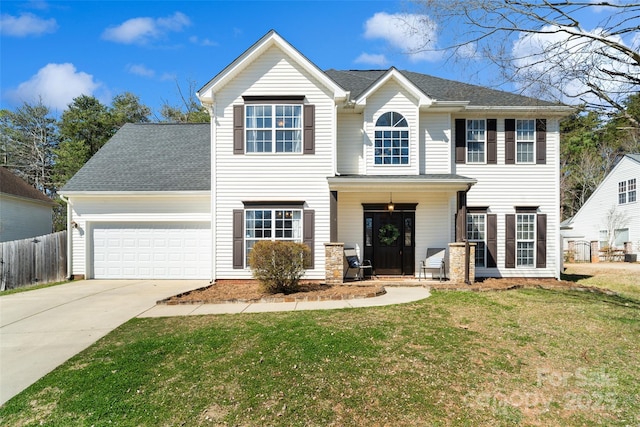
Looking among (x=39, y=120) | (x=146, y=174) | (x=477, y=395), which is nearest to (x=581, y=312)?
(x=477, y=395)

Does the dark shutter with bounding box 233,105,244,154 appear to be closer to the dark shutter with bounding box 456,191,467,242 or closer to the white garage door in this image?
the white garage door

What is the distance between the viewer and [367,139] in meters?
11.9

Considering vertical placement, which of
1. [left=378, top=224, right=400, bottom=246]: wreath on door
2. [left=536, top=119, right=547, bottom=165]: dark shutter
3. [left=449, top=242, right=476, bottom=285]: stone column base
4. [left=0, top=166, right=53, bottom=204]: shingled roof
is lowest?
[left=449, top=242, right=476, bottom=285]: stone column base

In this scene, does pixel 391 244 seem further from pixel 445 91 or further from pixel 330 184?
pixel 445 91

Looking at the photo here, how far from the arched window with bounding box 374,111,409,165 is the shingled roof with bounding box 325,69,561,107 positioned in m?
1.23

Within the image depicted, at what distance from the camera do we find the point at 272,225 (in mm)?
11336

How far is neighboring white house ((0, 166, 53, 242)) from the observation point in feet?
53.4

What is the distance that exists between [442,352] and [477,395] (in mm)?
952

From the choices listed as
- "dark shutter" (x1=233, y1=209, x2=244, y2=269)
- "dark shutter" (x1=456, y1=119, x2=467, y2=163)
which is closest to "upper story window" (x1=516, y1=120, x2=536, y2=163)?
"dark shutter" (x1=456, y1=119, x2=467, y2=163)


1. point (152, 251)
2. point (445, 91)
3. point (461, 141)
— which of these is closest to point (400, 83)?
point (445, 91)

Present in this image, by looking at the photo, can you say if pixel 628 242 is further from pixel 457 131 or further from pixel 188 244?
pixel 188 244

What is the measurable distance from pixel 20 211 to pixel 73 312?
13.4 m

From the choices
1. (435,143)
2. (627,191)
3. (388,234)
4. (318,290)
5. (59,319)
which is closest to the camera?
(59,319)

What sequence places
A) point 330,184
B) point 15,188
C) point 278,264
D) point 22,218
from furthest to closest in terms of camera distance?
point 22,218, point 15,188, point 330,184, point 278,264
